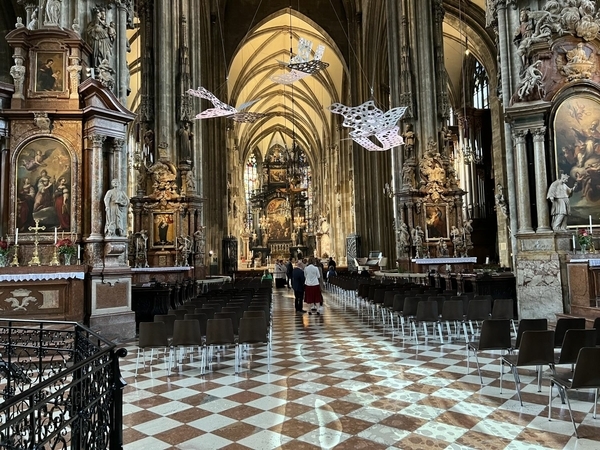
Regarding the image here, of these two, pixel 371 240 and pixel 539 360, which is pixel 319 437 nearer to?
pixel 539 360

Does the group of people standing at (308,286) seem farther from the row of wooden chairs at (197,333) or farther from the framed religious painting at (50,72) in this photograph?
the framed religious painting at (50,72)

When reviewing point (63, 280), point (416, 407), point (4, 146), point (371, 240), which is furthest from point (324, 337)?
point (371, 240)

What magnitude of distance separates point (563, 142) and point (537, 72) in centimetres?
166

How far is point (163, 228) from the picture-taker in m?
18.2

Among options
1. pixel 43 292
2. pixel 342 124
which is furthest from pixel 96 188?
pixel 342 124

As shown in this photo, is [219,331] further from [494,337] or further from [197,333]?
[494,337]

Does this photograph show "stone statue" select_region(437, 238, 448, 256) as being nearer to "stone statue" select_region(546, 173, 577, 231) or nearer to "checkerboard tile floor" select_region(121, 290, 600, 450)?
"stone statue" select_region(546, 173, 577, 231)

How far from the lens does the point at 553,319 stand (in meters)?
9.49

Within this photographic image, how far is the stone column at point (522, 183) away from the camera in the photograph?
10.2 metres

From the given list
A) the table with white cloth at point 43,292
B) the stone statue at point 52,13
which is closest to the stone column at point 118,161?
the table with white cloth at point 43,292

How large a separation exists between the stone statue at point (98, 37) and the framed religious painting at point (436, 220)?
1368 cm

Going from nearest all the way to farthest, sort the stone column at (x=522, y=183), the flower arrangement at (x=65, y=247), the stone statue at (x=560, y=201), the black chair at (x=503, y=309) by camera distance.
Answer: the black chair at (x=503, y=309) < the flower arrangement at (x=65, y=247) < the stone statue at (x=560, y=201) < the stone column at (x=522, y=183)

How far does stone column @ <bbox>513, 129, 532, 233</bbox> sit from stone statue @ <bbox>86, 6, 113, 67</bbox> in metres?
9.46

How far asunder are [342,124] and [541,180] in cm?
925
